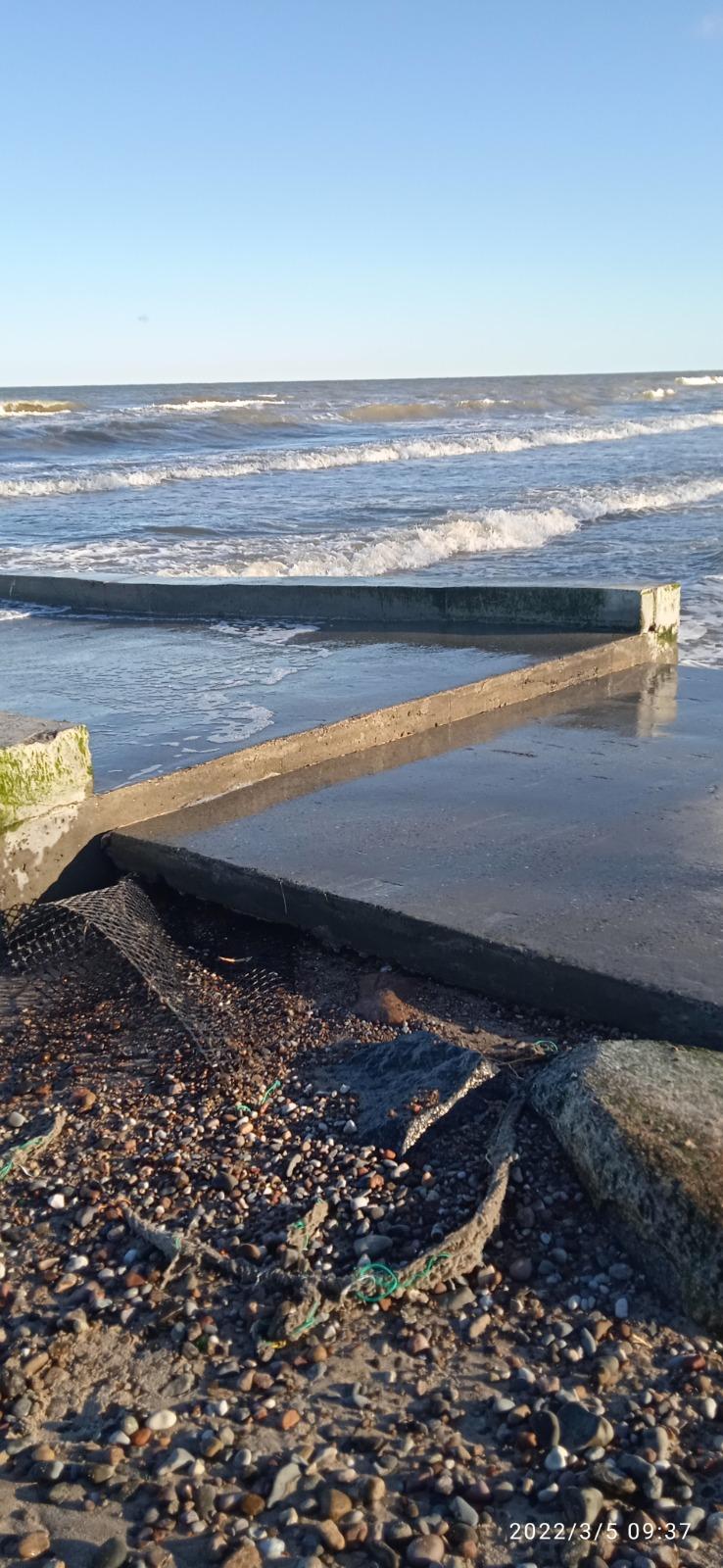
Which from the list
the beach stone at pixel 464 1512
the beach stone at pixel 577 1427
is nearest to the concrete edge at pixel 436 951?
the beach stone at pixel 577 1427

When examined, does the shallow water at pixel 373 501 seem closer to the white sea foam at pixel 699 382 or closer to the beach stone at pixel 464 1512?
the beach stone at pixel 464 1512

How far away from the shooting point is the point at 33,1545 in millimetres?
2055

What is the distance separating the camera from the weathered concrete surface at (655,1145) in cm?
258

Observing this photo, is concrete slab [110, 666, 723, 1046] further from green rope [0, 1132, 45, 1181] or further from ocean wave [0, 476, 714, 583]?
ocean wave [0, 476, 714, 583]

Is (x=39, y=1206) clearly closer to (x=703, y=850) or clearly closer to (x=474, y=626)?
(x=703, y=850)

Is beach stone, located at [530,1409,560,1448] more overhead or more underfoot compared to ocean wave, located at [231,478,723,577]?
more underfoot

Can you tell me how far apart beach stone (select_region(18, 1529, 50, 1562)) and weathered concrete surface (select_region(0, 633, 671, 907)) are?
2.46 meters

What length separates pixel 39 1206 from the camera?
2961 mm

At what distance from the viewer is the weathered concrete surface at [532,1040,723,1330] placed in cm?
258

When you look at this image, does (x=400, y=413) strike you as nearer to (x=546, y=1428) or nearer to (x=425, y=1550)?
(x=546, y=1428)

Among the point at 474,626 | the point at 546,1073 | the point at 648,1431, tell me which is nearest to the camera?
the point at 648,1431

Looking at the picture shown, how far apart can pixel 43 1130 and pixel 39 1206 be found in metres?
0.28

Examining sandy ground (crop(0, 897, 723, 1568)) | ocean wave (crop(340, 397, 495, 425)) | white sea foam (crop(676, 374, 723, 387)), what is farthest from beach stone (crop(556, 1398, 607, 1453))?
white sea foam (crop(676, 374, 723, 387))

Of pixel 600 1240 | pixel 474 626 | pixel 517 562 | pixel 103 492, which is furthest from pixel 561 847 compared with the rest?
pixel 103 492
